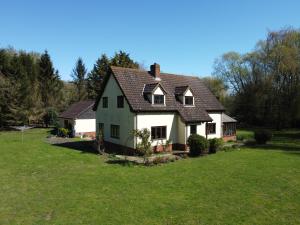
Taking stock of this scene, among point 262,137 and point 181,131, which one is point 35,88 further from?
point 262,137

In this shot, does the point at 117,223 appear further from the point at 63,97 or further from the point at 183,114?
the point at 63,97

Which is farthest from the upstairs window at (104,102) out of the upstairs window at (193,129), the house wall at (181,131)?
the upstairs window at (193,129)

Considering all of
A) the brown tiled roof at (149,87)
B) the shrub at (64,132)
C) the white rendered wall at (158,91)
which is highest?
the brown tiled roof at (149,87)

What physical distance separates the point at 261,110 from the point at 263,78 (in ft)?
21.3

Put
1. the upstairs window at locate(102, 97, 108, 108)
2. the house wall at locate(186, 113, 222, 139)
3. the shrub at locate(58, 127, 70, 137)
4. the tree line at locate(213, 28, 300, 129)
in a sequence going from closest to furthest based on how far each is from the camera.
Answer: the house wall at locate(186, 113, 222, 139), the upstairs window at locate(102, 97, 108, 108), the shrub at locate(58, 127, 70, 137), the tree line at locate(213, 28, 300, 129)

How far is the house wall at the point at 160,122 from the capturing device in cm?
2548

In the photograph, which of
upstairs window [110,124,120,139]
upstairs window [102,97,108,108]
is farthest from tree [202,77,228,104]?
upstairs window [110,124,120,139]

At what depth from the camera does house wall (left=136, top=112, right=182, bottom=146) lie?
83.6 feet

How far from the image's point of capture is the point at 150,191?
46.4 ft

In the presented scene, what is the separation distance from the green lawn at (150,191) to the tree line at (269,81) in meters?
29.3

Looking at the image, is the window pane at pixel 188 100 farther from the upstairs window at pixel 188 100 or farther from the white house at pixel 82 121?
the white house at pixel 82 121

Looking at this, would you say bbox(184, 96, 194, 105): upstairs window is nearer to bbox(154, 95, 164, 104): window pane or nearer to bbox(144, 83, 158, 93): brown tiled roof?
bbox(154, 95, 164, 104): window pane

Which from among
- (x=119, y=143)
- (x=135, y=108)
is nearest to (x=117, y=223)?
(x=135, y=108)

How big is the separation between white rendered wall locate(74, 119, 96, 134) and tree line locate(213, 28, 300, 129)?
109 feet
